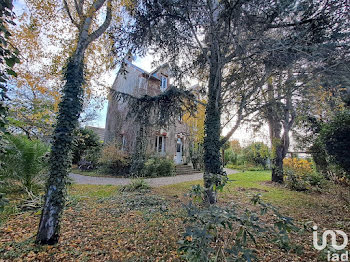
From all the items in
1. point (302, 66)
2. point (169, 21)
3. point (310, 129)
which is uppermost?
point (169, 21)

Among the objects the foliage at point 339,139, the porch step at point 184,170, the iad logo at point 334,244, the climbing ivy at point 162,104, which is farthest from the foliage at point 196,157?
the iad logo at point 334,244

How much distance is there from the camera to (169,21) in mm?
4637

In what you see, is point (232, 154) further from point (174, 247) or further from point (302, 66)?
point (174, 247)

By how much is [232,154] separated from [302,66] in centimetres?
1585

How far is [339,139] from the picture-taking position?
5.05 m

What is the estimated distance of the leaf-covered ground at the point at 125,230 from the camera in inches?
96.1

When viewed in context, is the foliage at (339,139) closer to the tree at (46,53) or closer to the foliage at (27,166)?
the tree at (46,53)

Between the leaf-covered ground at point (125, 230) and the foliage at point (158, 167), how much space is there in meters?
5.23

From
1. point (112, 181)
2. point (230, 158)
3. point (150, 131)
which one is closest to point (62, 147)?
point (112, 181)

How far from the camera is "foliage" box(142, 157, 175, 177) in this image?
10.5m

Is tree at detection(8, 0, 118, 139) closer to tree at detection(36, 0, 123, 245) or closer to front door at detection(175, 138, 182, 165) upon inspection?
tree at detection(36, 0, 123, 245)

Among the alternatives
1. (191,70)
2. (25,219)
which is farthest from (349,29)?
(25,219)

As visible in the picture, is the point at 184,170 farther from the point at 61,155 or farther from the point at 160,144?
the point at 61,155

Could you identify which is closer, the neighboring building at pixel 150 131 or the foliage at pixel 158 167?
the foliage at pixel 158 167
